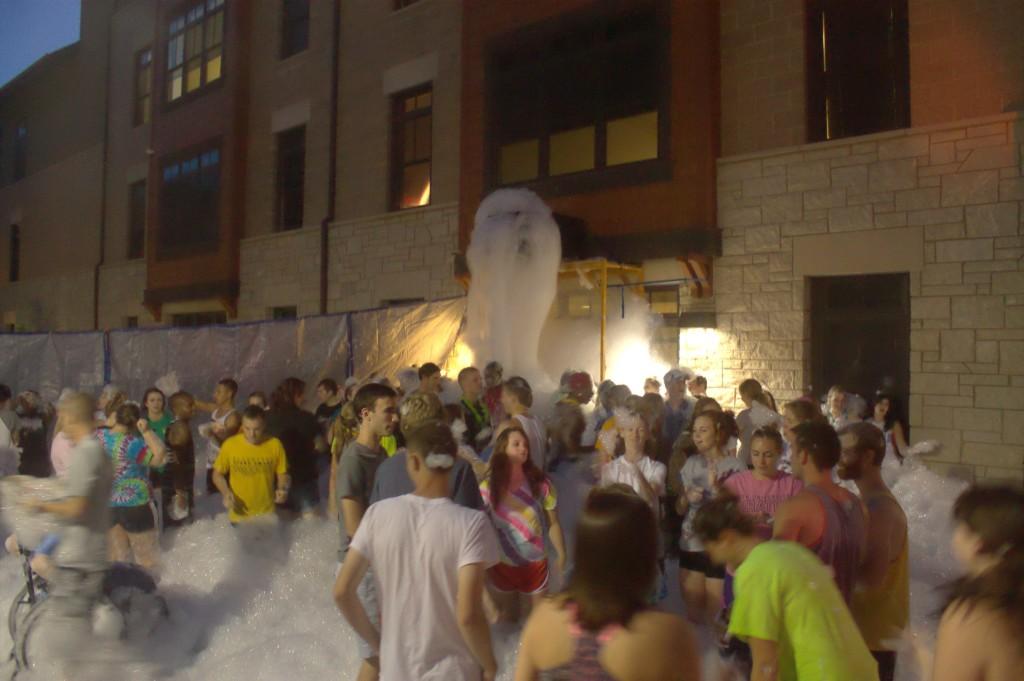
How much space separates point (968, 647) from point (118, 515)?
Result: 5713 millimetres

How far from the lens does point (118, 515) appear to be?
604 cm

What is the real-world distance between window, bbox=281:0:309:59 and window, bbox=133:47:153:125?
232 inches

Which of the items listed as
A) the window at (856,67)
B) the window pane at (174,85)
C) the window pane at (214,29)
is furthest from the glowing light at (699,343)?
the window pane at (174,85)

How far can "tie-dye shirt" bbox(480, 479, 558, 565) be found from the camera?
4.69 meters

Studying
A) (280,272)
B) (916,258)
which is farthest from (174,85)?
(916,258)

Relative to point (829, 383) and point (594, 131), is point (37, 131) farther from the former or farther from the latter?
point (829, 383)

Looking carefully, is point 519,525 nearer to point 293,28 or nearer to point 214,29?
point 293,28

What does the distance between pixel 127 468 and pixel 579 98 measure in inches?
308

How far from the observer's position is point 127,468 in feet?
19.7

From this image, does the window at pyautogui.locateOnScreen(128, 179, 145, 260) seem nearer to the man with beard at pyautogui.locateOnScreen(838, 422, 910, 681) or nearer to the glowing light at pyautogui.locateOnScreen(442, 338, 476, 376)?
the glowing light at pyautogui.locateOnScreen(442, 338, 476, 376)

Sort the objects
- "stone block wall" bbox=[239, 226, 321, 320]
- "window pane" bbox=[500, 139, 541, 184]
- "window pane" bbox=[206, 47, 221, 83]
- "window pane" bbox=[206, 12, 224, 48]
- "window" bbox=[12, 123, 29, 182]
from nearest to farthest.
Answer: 1. "window pane" bbox=[500, 139, 541, 184]
2. "stone block wall" bbox=[239, 226, 321, 320]
3. "window pane" bbox=[206, 12, 224, 48]
4. "window pane" bbox=[206, 47, 221, 83]
5. "window" bbox=[12, 123, 29, 182]

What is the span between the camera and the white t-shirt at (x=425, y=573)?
298 cm

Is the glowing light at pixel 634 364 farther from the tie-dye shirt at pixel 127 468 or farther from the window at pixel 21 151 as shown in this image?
the window at pixel 21 151

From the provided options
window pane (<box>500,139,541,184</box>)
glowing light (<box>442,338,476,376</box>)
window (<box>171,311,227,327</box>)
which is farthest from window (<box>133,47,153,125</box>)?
glowing light (<box>442,338,476,376</box>)
